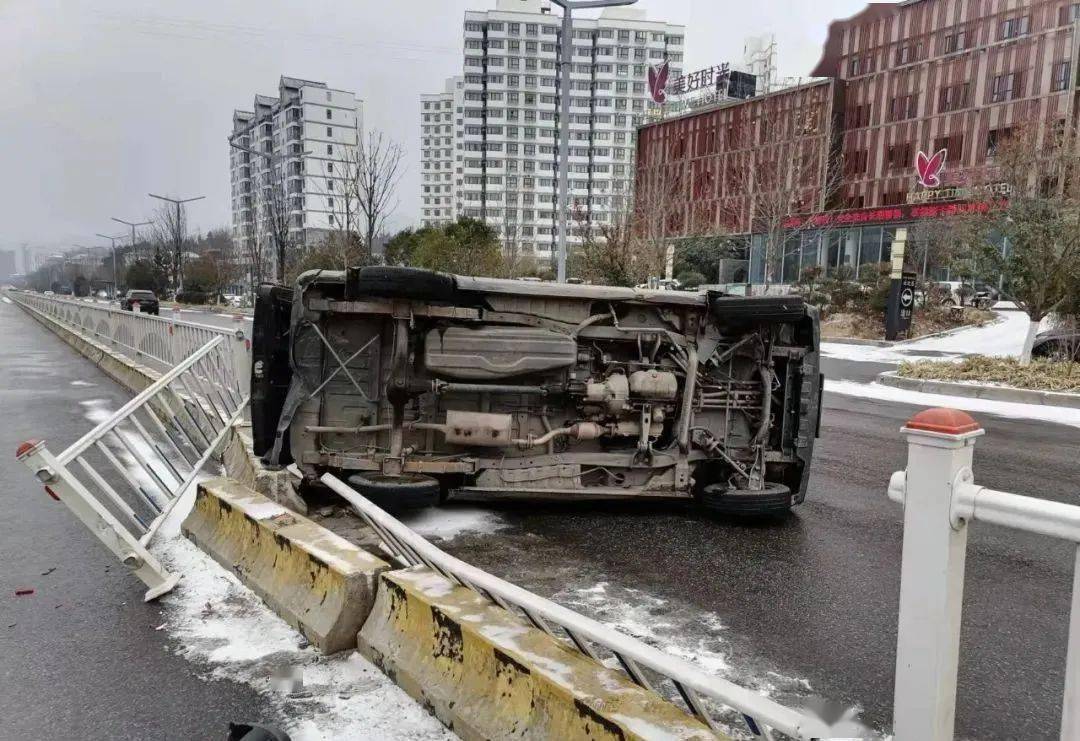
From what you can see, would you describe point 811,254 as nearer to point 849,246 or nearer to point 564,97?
point 849,246

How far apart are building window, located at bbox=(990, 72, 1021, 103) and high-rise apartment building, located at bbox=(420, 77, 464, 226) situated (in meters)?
93.9

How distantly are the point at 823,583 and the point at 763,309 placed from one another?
1.97 m

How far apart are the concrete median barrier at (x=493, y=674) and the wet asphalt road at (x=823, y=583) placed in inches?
40.5

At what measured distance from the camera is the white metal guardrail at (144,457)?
3.87m

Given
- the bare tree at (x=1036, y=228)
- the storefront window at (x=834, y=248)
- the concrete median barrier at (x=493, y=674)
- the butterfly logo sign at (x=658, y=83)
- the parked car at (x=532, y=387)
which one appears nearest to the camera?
the concrete median barrier at (x=493, y=674)

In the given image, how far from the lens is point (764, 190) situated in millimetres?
26422

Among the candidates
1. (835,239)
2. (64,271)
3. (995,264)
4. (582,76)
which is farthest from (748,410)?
(64,271)

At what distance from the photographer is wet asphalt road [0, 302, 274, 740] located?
2986 mm

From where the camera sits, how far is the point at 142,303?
124 ft

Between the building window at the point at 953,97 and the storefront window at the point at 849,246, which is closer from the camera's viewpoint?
the building window at the point at 953,97

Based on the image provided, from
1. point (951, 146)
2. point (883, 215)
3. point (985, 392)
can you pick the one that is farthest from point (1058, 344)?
point (951, 146)

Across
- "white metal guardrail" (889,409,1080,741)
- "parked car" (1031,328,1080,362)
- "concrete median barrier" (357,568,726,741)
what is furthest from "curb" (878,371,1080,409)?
"concrete median barrier" (357,568,726,741)

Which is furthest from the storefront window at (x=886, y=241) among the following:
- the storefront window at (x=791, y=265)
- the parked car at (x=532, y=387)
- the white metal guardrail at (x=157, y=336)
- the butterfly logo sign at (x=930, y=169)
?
the parked car at (x=532, y=387)

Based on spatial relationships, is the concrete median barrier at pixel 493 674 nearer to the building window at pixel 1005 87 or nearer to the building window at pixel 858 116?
the building window at pixel 1005 87
